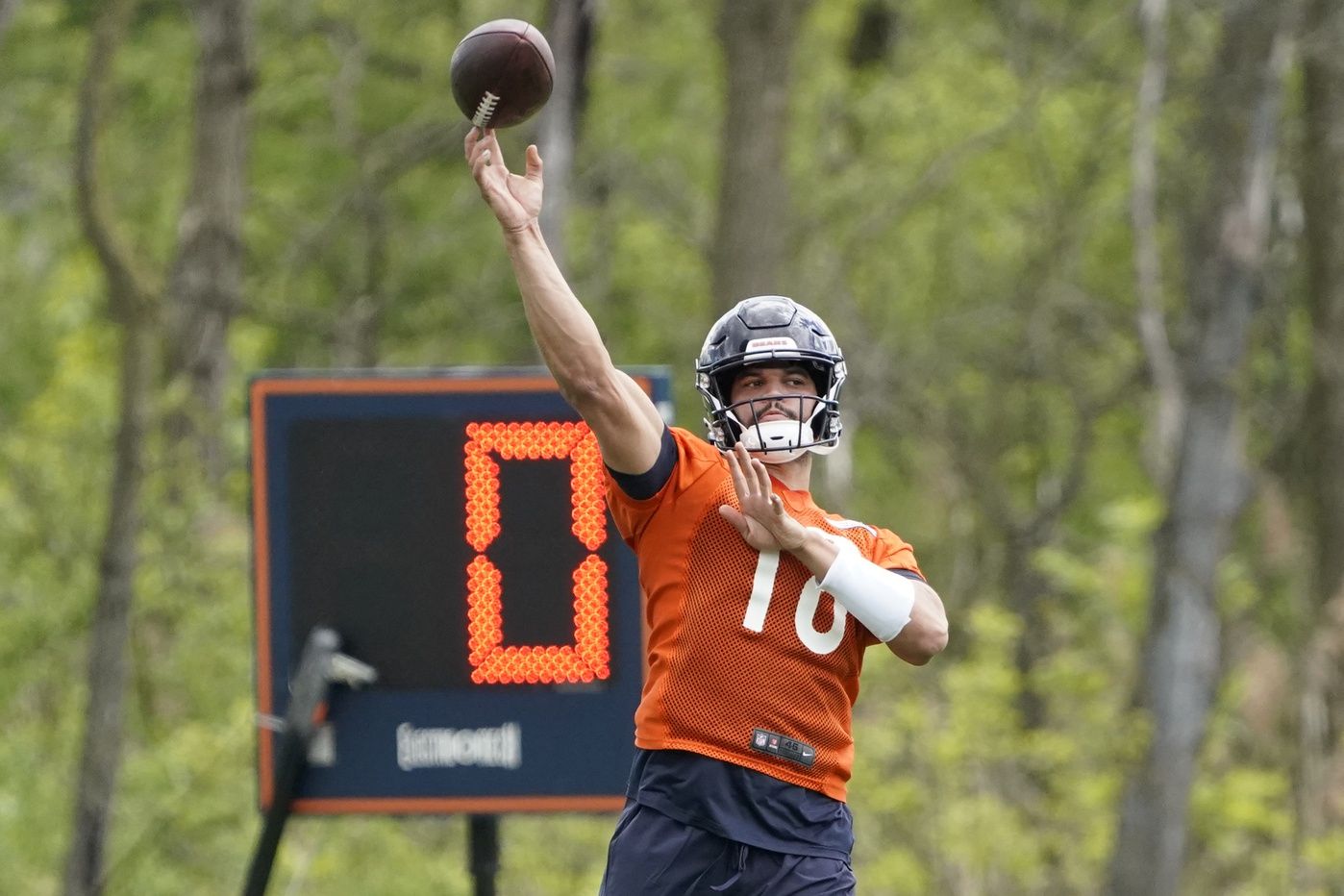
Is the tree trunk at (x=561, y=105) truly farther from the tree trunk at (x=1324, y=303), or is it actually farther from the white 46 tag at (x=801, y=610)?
the white 46 tag at (x=801, y=610)

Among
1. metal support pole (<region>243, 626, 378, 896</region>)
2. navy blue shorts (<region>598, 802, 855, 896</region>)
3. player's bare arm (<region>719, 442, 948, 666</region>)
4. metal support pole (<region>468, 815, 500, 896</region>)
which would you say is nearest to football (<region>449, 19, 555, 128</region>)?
player's bare arm (<region>719, 442, 948, 666</region>)

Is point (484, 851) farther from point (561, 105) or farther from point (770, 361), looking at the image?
point (561, 105)

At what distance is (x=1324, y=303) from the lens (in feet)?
44.9

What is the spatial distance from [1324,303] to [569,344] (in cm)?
1111

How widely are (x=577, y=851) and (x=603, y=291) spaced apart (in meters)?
8.54

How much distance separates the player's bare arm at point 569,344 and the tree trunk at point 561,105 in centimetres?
578

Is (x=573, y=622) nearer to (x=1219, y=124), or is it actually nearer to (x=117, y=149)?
(x=1219, y=124)

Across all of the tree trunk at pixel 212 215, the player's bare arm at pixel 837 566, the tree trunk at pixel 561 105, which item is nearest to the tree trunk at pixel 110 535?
the tree trunk at pixel 561 105

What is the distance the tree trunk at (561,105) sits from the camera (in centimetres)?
950

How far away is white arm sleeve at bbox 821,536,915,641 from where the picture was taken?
355cm

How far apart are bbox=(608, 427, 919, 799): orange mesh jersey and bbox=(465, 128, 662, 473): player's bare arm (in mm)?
130

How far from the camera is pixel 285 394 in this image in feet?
19.3

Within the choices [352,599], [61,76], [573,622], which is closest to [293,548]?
[352,599]

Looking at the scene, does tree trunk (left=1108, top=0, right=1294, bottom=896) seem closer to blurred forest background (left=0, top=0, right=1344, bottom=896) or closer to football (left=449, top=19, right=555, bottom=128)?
blurred forest background (left=0, top=0, right=1344, bottom=896)
